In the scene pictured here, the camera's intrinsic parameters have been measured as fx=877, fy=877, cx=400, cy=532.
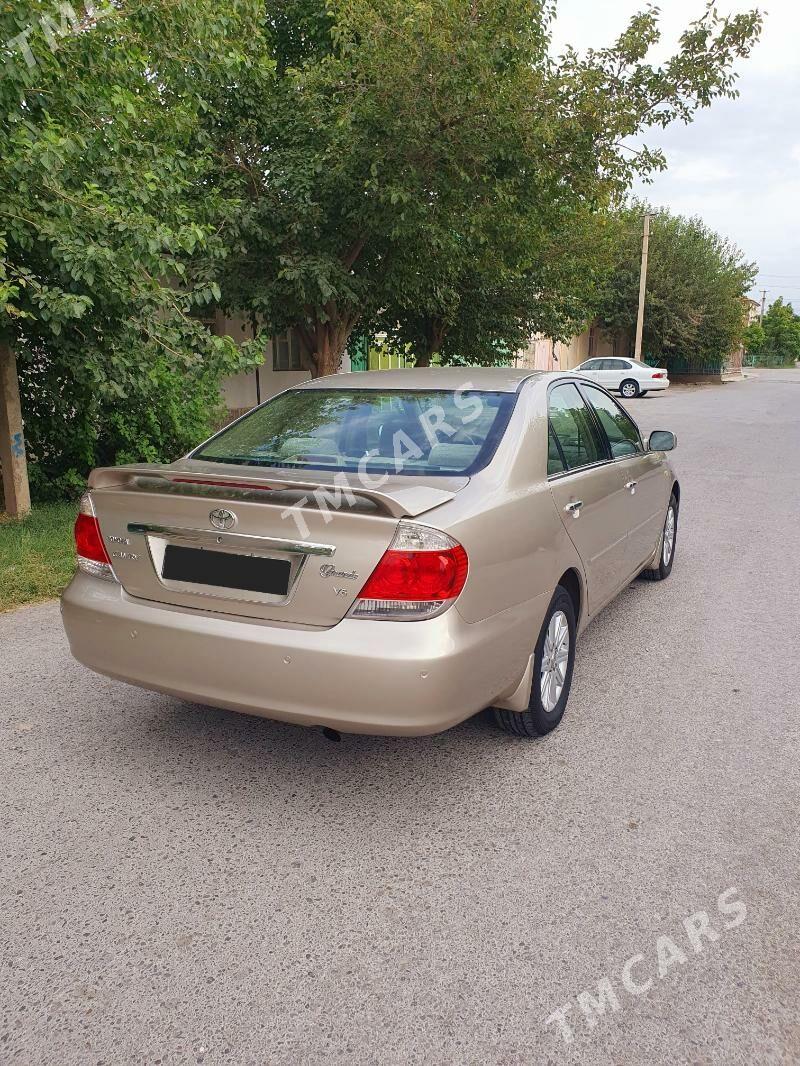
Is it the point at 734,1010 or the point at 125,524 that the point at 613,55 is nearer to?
the point at 125,524

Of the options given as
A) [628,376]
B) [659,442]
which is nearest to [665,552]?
[659,442]

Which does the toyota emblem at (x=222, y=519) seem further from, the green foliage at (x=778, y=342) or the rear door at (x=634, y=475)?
the green foliage at (x=778, y=342)

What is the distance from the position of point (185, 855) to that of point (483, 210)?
9.44 m

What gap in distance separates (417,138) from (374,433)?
703 centimetres

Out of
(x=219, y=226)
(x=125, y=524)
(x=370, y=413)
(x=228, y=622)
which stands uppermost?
(x=219, y=226)

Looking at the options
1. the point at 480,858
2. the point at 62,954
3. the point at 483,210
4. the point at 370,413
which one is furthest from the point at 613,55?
the point at 62,954

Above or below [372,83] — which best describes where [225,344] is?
below

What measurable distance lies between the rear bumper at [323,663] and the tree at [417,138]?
7366 mm

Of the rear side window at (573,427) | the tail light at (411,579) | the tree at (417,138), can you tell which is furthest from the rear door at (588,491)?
the tree at (417,138)

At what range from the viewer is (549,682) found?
147 inches

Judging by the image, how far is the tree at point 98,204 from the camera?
5691 mm

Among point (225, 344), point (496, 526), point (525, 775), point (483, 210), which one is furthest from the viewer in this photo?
point (483, 210)

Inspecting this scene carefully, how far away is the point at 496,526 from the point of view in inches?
125

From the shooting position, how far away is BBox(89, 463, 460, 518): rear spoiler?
2.90 metres
